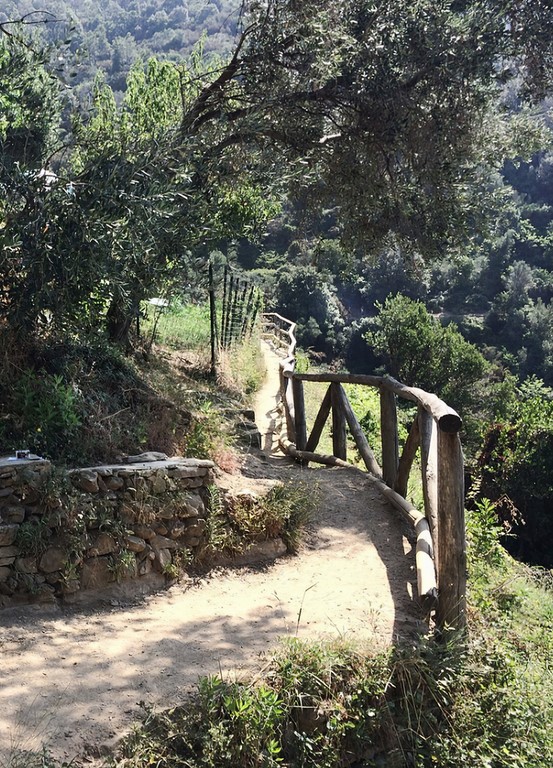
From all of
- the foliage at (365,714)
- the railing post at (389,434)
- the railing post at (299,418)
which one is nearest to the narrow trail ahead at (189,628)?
the foliage at (365,714)

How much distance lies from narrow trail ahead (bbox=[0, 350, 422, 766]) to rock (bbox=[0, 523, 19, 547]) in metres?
0.45

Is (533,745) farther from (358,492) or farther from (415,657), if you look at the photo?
(358,492)

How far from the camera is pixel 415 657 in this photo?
4.21 m

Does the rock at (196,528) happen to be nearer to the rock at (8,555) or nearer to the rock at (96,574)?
the rock at (96,574)

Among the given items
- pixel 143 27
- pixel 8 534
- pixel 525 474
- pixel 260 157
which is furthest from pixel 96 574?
pixel 143 27

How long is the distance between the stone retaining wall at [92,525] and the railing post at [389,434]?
7.23 ft

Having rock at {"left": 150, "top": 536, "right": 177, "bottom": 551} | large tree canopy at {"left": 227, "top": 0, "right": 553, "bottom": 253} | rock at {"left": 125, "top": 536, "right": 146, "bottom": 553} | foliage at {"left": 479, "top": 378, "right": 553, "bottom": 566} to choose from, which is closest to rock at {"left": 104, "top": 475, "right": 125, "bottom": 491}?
rock at {"left": 125, "top": 536, "right": 146, "bottom": 553}

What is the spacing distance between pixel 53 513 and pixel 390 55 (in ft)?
23.3

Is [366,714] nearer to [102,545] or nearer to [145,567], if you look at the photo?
[145,567]

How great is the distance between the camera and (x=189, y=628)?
4805mm

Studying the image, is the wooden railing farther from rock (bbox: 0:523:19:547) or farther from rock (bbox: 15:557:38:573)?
rock (bbox: 0:523:19:547)

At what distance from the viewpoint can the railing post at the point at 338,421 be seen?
29.1 ft

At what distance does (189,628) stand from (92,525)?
1055 mm

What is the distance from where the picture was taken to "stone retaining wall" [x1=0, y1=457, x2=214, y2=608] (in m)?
4.91
